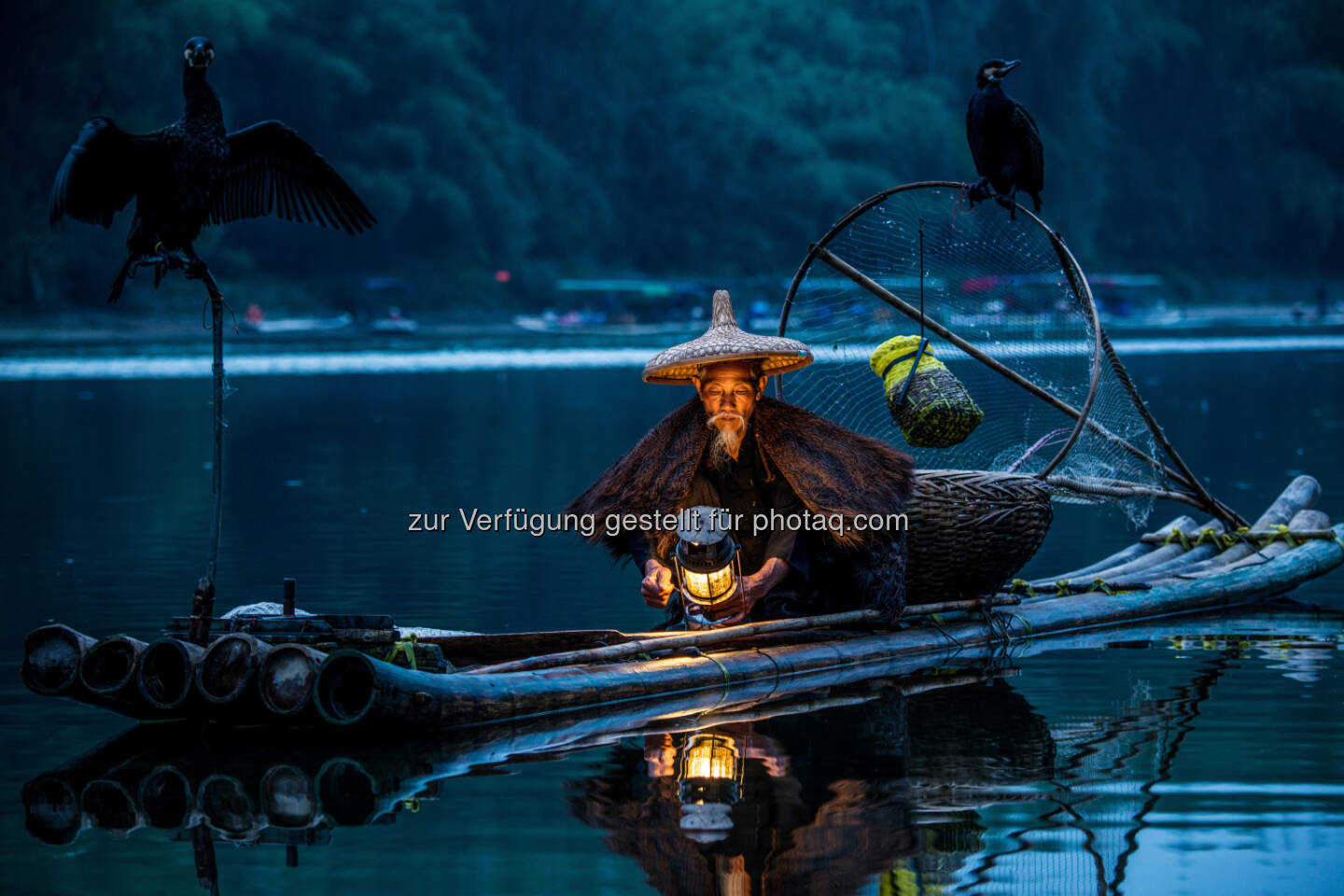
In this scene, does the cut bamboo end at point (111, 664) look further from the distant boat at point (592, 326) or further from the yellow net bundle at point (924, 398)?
the distant boat at point (592, 326)

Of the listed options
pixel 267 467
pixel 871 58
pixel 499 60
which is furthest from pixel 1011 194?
pixel 871 58

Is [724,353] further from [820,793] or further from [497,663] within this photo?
→ [820,793]

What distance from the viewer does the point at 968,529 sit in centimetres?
768

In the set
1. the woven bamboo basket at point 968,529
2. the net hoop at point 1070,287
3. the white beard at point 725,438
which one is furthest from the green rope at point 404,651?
the net hoop at point 1070,287

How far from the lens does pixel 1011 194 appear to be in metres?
8.48

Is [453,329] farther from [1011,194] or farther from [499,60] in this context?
[1011,194]

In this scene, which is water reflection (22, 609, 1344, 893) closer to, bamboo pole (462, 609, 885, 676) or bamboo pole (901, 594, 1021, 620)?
bamboo pole (462, 609, 885, 676)

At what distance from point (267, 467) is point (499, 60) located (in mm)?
51212

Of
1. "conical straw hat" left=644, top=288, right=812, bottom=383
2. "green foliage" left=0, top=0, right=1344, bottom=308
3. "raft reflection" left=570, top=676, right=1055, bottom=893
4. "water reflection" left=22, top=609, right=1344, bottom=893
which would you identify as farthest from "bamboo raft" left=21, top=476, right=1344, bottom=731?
"green foliage" left=0, top=0, right=1344, bottom=308

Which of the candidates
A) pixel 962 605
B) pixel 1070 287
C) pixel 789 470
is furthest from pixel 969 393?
pixel 789 470

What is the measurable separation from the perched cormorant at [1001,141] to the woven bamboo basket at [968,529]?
1359 millimetres

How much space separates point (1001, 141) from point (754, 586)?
253 cm

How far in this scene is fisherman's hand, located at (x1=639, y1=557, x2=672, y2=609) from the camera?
22.8ft

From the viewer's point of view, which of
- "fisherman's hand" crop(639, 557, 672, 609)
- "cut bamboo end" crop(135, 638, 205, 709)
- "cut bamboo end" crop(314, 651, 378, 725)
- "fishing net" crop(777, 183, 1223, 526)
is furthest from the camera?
"fishing net" crop(777, 183, 1223, 526)
